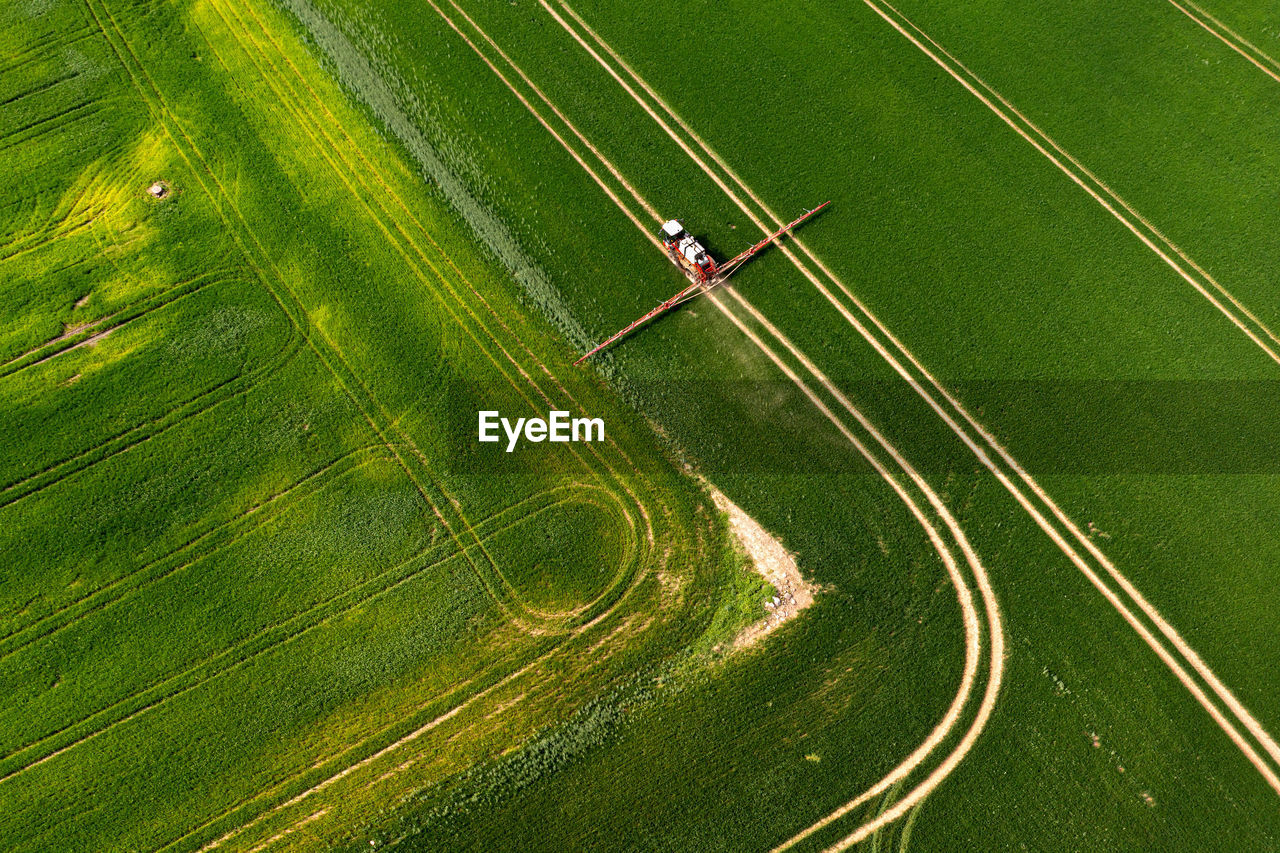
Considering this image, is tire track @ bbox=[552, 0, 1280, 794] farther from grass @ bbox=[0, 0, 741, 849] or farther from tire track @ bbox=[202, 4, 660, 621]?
tire track @ bbox=[202, 4, 660, 621]

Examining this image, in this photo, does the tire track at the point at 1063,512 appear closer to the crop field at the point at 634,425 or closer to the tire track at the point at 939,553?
the crop field at the point at 634,425

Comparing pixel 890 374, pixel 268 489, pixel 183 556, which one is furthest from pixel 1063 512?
pixel 183 556

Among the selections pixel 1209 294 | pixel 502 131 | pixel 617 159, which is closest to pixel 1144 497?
pixel 1209 294

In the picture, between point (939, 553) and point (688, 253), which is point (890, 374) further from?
point (688, 253)

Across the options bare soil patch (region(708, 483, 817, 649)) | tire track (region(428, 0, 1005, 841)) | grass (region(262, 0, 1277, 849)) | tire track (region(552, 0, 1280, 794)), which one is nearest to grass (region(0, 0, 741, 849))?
bare soil patch (region(708, 483, 817, 649))

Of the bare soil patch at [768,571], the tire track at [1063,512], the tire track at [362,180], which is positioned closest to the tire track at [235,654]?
the tire track at [362,180]

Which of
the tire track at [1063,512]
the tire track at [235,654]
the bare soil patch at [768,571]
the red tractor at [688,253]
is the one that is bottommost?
the tire track at [235,654]

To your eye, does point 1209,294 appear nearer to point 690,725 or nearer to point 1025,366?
point 1025,366

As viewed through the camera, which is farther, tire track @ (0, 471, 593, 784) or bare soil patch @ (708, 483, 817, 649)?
bare soil patch @ (708, 483, 817, 649)
